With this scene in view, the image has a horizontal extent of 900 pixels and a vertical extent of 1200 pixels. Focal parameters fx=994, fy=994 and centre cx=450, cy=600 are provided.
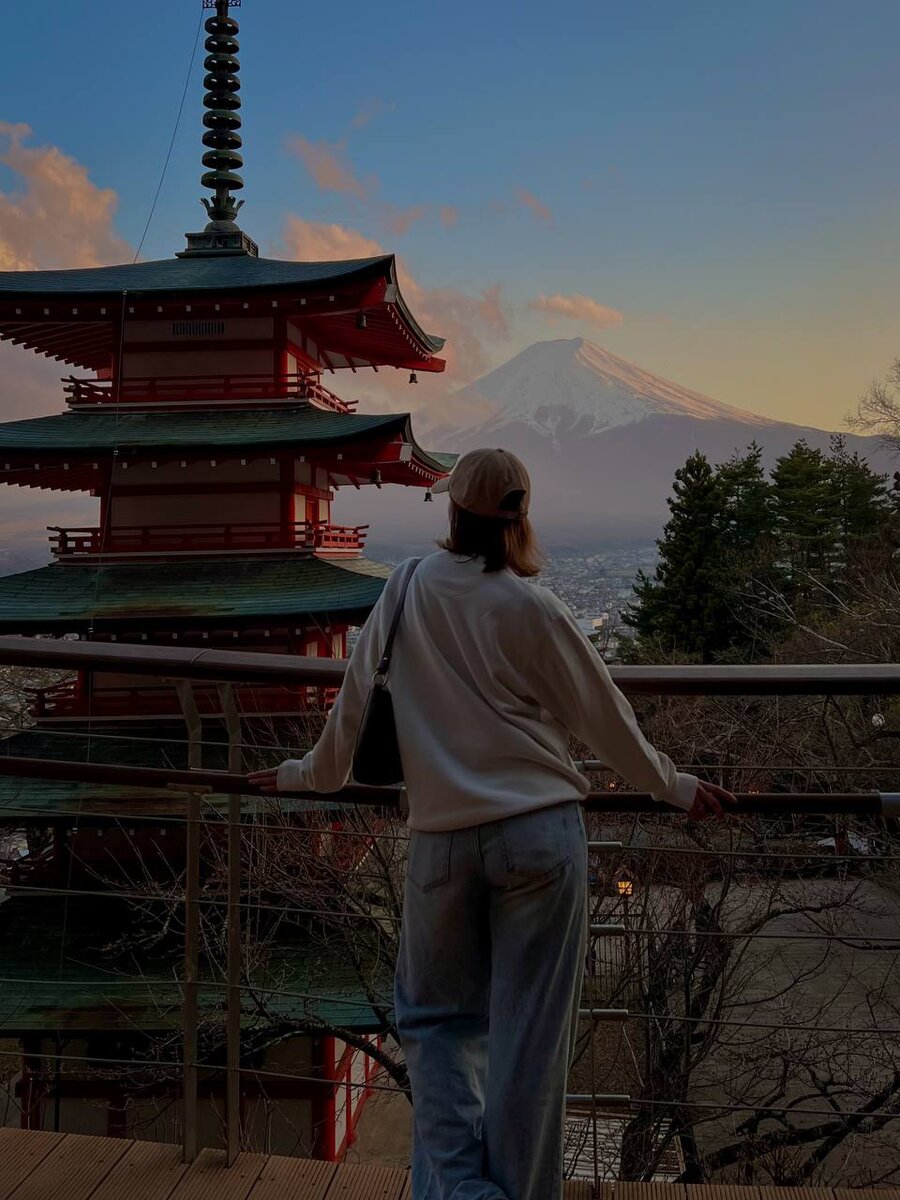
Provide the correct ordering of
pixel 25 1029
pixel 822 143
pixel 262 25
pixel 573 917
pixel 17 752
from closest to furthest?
pixel 573 917, pixel 25 1029, pixel 17 752, pixel 262 25, pixel 822 143

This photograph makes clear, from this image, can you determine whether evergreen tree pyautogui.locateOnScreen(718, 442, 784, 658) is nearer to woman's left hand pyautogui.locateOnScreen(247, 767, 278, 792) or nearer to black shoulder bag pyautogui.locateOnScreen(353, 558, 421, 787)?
woman's left hand pyautogui.locateOnScreen(247, 767, 278, 792)

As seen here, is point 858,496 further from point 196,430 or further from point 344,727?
point 344,727

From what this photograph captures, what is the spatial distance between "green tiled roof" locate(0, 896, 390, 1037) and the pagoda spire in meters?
7.96

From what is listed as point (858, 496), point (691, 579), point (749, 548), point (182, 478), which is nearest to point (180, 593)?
point (182, 478)

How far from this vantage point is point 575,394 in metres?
101

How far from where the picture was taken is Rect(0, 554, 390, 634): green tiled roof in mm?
9523

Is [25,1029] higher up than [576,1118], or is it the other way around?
[25,1029]

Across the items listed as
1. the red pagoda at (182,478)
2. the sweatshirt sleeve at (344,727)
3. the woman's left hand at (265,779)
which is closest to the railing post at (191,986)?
A: the woman's left hand at (265,779)

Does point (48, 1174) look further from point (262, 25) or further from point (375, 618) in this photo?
point (262, 25)

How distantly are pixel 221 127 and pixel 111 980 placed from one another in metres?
10.6

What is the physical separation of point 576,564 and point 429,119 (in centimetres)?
1781

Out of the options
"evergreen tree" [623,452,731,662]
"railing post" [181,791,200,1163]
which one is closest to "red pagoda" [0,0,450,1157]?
"railing post" [181,791,200,1163]

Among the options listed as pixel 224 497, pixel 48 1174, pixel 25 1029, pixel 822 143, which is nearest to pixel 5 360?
pixel 224 497

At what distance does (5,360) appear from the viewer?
140 feet
